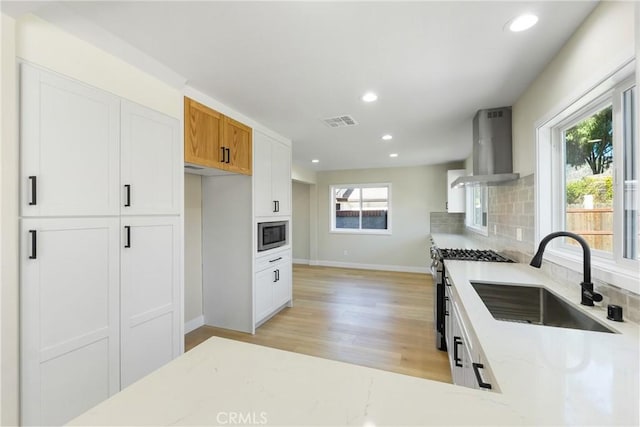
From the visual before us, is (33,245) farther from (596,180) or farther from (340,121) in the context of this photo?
(596,180)

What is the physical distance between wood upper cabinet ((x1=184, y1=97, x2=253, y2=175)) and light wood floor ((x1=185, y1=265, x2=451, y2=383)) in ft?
6.30

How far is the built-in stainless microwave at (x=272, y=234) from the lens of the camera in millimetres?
3291

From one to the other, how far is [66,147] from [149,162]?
49 centimetres

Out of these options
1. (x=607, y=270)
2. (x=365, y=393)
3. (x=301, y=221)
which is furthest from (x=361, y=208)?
(x=365, y=393)

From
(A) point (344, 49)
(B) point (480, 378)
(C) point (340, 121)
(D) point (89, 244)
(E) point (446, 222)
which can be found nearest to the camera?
(B) point (480, 378)

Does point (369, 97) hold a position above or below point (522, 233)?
above

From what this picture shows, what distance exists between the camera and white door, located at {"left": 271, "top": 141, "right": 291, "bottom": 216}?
11.8 ft

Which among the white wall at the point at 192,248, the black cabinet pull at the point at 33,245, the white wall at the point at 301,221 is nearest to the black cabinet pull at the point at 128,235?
the black cabinet pull at the point at 33,245

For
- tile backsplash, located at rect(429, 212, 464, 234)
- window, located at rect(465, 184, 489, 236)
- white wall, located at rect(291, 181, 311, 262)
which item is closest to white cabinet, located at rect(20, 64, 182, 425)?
window, located at rect(465, 184, 489, 236)

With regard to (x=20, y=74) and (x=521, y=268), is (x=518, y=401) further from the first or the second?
(x=20, y=74)

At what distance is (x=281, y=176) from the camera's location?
3.75 m

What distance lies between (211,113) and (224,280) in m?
1.90

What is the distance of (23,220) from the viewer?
4.32 ft

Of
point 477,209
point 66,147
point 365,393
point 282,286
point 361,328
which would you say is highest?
point 66,147
